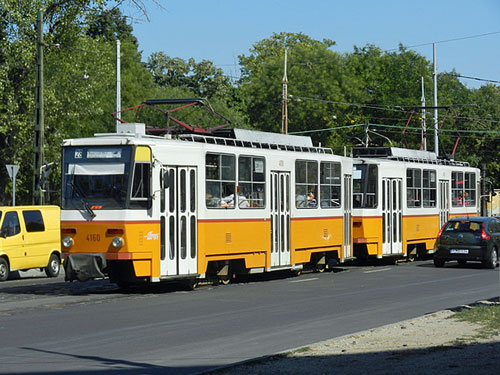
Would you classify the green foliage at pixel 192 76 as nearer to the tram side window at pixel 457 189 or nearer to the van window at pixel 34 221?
the tram side window at pixel 457 189

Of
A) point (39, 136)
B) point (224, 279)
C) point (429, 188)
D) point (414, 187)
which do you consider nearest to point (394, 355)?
point (224, 279)

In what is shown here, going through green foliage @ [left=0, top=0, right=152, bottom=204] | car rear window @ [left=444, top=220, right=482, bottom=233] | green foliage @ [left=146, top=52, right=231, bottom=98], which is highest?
green foliage @ [left=146, top=52, right=231, bottom=98]

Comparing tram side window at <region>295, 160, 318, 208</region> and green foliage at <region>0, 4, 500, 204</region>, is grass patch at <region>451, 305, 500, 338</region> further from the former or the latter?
green foliage at <region>0, 4, 500, 204</region>

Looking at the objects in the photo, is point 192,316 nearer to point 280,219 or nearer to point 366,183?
point 280,219

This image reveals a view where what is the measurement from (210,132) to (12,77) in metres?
25.3

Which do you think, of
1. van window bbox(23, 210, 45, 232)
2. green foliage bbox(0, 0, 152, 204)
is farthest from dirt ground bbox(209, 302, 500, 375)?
green foliage bbox(0, 0, 152, 204)

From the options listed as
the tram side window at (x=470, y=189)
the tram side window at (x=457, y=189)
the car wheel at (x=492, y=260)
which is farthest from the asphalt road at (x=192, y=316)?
the tram side window at (x=470, y=189)

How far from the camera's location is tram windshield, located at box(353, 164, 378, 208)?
103 feet

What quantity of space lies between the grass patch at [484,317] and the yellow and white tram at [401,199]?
14876mm

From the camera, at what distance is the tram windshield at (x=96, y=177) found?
67.3ft

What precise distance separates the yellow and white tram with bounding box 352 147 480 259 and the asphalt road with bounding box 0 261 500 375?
503cm

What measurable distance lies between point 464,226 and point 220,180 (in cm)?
1061

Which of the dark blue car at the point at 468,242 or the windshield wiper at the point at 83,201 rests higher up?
the windshield wiper at the point at 83,201

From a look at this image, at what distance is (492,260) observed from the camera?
30406 mm
